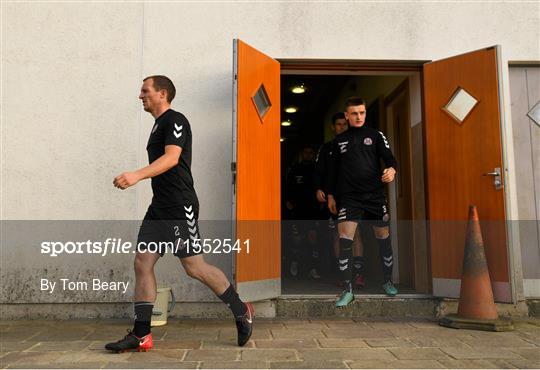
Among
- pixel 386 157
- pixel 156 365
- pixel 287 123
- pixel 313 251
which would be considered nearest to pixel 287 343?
pixel 156 365

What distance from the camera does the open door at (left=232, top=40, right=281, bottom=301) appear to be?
171 inches

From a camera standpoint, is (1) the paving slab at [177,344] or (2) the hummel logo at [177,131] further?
(1) the paving slab at [177,344]

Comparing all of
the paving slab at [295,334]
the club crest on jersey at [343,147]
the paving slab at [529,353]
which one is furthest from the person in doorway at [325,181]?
the paving slab at [529,353]

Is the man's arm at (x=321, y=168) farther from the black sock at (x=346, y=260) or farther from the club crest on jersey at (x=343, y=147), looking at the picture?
the black sock at (x=346, y=260)

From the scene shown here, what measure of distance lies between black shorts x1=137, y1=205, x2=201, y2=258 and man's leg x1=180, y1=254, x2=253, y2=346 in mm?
118

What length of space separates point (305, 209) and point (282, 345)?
350cm

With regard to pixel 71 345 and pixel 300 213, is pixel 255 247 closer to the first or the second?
pixel 71 345

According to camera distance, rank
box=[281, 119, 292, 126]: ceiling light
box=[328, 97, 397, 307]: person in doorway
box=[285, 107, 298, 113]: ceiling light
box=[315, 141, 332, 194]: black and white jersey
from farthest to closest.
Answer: box=[281, 119, 292, 126]: ceiling light < box=[285, 107, 298, 113]: ceiling light < box=[315, 141, 332, 194]: black and white jersey < box=[328, 97, 397, 307]: person in doorway

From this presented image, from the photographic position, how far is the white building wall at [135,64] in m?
4.80

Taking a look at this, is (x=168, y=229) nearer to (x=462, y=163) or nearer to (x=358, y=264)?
(x=358, y=264)

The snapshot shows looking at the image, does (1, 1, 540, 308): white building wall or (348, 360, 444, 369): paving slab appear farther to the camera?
(1, 1, 540, 308): white building wall

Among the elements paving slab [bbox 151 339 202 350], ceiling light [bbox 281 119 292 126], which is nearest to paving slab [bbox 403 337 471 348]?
paving slab [bbox 151 339 202 350]

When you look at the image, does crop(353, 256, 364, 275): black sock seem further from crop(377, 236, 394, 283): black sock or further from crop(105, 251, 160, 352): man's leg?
crop(105, 251, 160, 352): man's leg

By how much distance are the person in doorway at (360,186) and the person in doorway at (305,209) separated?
2052mm
